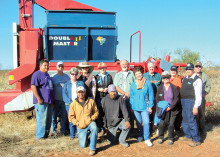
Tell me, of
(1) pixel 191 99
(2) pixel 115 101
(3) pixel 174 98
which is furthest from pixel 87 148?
(1) pixel 191 99

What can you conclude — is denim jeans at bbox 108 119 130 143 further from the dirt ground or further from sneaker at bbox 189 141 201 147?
sneaker at bbox 189 141 201 147

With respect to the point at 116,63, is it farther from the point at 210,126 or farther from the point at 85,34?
the point at 210,126

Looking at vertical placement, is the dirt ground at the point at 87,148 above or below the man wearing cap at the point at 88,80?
below

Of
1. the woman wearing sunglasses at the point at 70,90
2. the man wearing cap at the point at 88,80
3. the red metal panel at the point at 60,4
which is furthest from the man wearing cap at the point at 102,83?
the red metal panel at the point at 60,4

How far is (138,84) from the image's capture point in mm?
4699

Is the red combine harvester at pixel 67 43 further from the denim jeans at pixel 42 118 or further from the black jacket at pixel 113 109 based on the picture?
the black jacket at pixel 113 109

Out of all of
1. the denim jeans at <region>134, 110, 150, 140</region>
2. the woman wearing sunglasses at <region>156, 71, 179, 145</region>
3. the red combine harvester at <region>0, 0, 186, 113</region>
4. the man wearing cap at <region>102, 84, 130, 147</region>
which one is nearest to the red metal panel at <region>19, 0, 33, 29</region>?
the red combine harvester at <region>0, 0, 186, 113</region>

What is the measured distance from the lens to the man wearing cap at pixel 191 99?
4531 mm

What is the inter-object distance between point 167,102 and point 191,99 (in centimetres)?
49

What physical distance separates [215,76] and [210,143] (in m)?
14.3

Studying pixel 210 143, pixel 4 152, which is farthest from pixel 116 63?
pixel 4 152

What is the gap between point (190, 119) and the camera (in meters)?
4.67

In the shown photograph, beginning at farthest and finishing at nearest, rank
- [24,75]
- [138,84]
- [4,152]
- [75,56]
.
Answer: [75,56], [24,75], [138,84], [4,152]

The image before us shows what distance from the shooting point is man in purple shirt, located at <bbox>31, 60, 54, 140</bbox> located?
4.59 meters
